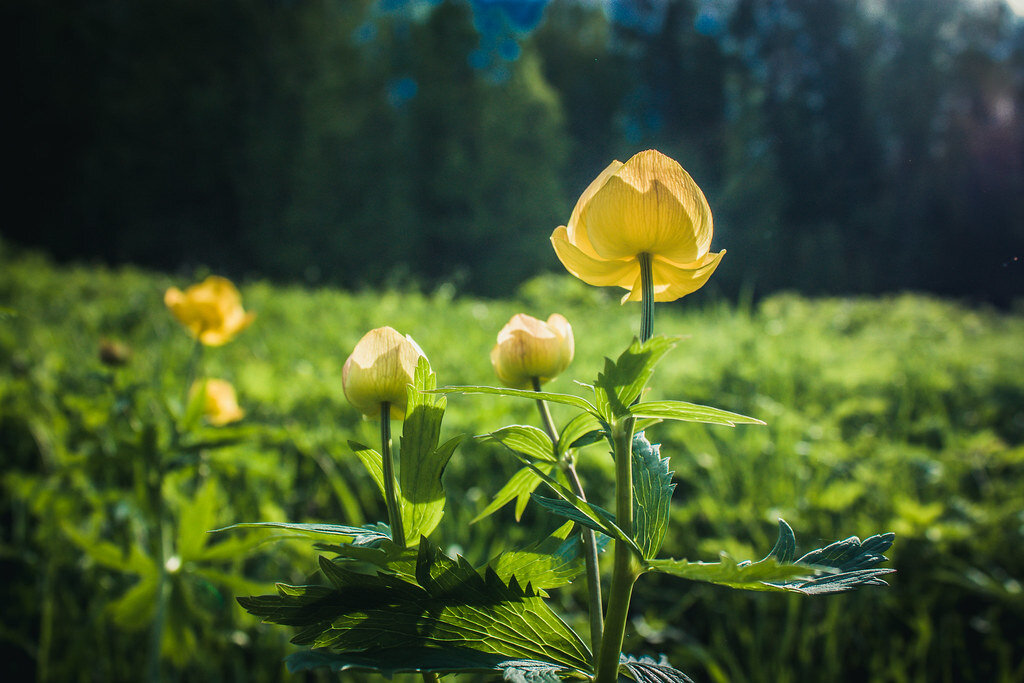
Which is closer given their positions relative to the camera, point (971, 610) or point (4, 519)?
point (971, 610)

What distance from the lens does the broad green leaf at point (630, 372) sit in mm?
257

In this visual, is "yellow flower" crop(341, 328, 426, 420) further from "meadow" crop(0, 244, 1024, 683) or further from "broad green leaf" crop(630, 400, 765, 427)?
"meadow" crop(0, 244, 1024, 683)

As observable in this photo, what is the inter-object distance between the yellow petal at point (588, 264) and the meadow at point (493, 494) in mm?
267

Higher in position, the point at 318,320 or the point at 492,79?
the point at 492,79

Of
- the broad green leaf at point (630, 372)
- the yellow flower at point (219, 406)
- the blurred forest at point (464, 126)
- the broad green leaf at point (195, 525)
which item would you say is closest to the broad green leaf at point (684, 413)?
the broad green leaf at point (630, 372)

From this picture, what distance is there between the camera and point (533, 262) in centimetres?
796

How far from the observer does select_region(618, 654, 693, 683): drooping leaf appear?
0.91 ft

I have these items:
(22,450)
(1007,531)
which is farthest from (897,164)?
(22,450)

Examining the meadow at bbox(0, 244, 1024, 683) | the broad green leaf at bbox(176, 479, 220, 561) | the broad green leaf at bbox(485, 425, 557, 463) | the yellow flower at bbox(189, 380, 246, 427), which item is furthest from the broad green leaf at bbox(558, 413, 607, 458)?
the yellow flower at bbox(189, 380, 246, 427)

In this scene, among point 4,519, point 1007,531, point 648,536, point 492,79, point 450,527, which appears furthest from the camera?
point 492,79

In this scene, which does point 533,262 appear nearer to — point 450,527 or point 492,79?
point 492,79

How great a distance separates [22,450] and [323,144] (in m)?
11.5

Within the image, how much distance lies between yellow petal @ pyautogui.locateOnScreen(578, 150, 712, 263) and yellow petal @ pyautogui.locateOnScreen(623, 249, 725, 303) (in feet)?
0.04

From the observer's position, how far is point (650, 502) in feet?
0.95
